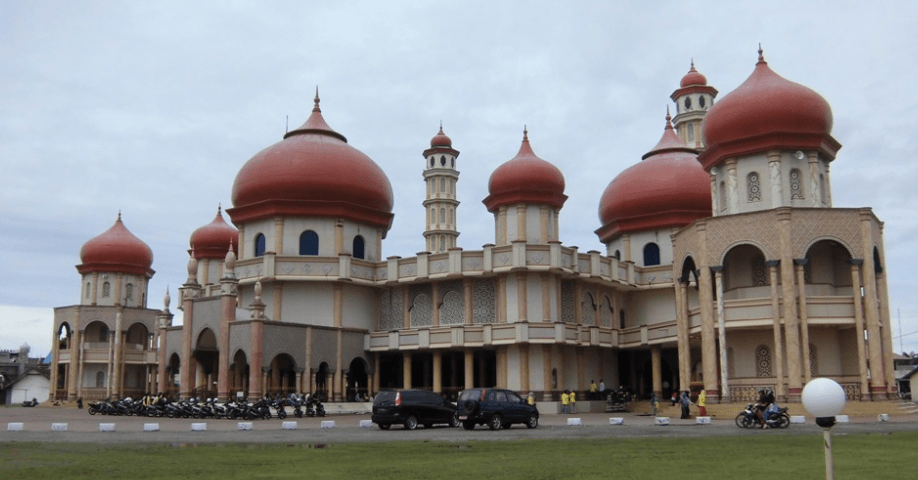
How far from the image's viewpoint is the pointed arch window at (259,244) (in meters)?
47.3

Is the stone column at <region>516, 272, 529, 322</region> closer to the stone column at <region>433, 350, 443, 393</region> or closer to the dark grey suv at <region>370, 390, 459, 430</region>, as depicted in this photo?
the stone column at <region>433, 350, 443, 393</region>

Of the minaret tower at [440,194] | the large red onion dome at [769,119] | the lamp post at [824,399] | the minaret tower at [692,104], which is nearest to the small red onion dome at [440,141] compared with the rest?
the minaret tower at [440,194]

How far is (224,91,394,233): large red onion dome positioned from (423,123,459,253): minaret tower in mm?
29276

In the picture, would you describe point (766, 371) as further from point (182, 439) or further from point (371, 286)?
point (182, 439)

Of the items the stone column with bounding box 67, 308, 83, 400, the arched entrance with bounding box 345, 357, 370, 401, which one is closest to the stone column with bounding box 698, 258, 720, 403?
the arched entrance with bounding box 345, 357, 370, 401

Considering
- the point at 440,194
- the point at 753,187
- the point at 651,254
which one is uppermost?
the point at 440,194

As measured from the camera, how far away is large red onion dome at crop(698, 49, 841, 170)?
3606cm

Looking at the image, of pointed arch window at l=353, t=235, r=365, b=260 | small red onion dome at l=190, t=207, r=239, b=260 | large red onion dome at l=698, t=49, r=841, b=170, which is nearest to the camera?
large red onion dome at l=698, t=49, r=841, b=170

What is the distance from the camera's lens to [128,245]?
61906 millimetres

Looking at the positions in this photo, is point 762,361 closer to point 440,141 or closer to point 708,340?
point 708,340

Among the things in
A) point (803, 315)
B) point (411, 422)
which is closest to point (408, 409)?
point (411, 422)

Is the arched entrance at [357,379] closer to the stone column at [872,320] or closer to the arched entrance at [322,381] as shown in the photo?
the arched entrance at [322,381]

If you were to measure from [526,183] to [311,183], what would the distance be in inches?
451

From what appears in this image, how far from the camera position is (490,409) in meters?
26.2
